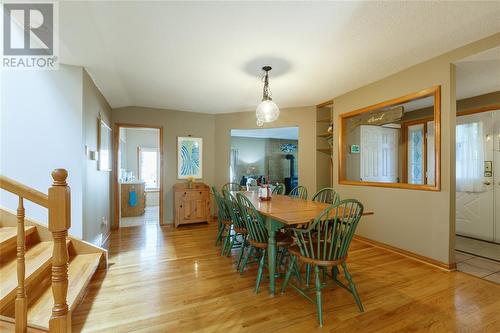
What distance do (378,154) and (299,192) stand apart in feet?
5.77

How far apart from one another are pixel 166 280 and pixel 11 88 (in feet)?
8.35

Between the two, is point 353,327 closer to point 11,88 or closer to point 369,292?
point 369,292

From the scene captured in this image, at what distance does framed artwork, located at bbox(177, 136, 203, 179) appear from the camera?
4.93 meters

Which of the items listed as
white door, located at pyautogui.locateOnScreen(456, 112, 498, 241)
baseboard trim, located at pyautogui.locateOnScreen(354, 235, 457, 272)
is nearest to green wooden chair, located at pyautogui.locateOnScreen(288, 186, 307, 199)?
baseboard trim, located at pyautogui.locateOnScreen(354, 235, 457, 272)

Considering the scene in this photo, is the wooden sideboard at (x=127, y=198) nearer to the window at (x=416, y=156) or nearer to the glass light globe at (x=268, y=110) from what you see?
the glass light globe at (x=268, y=110)

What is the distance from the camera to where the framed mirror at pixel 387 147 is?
392 centimetres

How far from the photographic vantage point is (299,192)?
12.2ft

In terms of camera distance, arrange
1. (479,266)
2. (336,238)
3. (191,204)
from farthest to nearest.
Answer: (191,204), (479,266), (336,238)

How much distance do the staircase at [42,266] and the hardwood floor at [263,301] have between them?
0.23m

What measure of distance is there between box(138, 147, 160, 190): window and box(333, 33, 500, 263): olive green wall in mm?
6201

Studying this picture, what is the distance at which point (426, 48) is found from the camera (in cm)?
245

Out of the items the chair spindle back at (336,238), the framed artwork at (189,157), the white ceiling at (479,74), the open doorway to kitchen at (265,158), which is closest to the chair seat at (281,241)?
the chair spindle back at (336,238)

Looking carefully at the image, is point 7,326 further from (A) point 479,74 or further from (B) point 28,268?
(A) point 479,74

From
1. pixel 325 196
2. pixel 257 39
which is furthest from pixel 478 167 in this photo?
pixel 257 39
